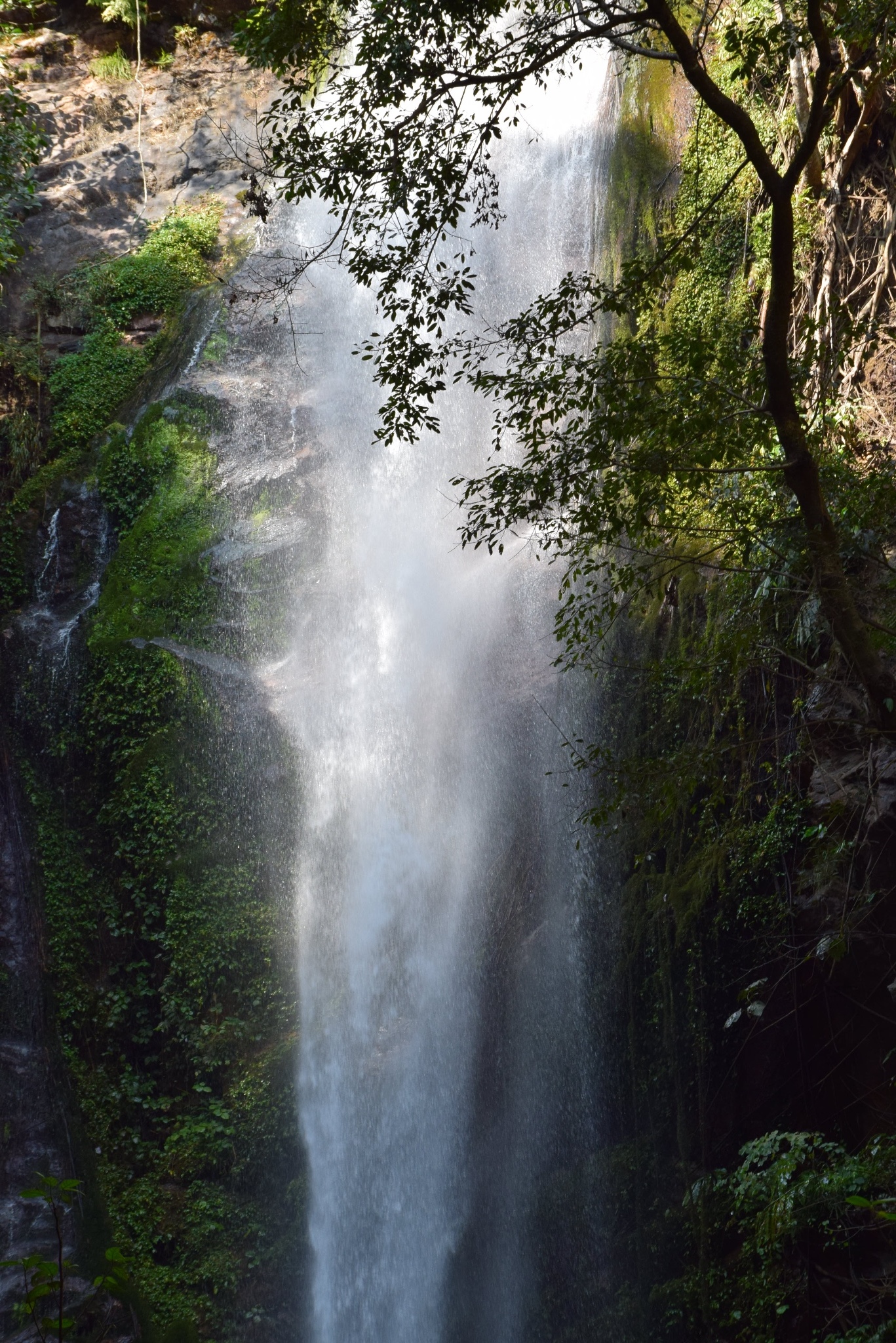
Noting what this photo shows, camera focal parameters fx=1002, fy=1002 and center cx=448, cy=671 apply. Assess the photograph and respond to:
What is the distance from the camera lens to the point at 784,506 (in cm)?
654

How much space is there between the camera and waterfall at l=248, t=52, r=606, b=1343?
320 inches

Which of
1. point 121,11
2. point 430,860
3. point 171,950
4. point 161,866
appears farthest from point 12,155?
point 430,860

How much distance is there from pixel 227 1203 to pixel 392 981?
7.44 feet

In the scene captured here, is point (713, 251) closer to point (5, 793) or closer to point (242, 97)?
point (5, 793)

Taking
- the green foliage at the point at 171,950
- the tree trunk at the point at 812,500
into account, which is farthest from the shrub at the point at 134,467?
the tree trunk at the point at 812,500

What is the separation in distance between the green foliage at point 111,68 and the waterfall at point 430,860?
7268mm

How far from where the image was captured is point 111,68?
1574 cm

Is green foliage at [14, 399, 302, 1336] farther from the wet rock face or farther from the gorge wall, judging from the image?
the wet rock face

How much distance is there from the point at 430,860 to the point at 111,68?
13.9 m

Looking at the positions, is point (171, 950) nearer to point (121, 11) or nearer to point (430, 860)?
point (430, 860)

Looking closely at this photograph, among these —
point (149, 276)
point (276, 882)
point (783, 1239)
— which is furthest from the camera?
point (149, 276)

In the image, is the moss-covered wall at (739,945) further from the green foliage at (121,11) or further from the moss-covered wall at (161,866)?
the green foliage at (121,11)

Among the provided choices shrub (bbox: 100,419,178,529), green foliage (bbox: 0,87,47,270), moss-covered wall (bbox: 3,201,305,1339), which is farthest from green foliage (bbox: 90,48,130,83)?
shrub (bbox: 100,419,178,529)

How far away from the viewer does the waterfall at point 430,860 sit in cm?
812
